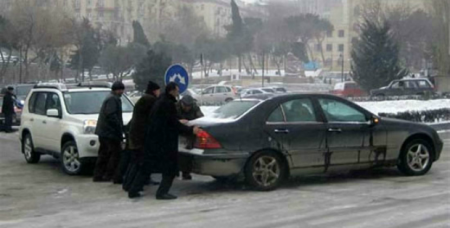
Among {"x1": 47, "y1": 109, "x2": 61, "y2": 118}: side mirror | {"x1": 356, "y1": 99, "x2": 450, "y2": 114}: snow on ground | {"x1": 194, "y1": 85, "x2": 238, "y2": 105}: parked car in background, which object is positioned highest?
{"x1": 47, "y1": 109, "x2": 61, "y2": 118}: side mirror

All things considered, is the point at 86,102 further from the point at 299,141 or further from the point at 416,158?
the point at 416,158

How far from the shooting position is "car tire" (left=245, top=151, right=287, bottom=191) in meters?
10.7

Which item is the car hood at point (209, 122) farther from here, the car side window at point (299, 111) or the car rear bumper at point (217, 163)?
the car side window at point (299, 111)

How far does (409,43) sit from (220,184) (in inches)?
2875

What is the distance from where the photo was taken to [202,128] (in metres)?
10.6

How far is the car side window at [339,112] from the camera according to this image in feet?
37.2

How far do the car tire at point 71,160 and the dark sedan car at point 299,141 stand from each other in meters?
2.95

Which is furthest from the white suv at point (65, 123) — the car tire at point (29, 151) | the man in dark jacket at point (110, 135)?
the man in dark jacket at point (110, 135)

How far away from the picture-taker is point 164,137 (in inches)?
397

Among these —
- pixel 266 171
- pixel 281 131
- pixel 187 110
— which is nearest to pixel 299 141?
pixel 281 131

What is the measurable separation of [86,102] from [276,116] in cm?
457

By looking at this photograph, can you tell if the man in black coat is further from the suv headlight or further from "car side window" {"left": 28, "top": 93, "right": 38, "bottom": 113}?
"car side window" {"left": 28, "top": 93, "right": 38, "bottom": 113}

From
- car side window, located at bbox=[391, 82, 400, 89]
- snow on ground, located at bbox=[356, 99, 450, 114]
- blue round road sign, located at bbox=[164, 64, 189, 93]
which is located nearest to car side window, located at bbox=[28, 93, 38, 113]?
blue round road sign, located at bbox=[164, 64, 189, 93]

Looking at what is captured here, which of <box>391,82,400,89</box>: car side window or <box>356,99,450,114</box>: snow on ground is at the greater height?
<box>391,82,400,89</box>: car side window
